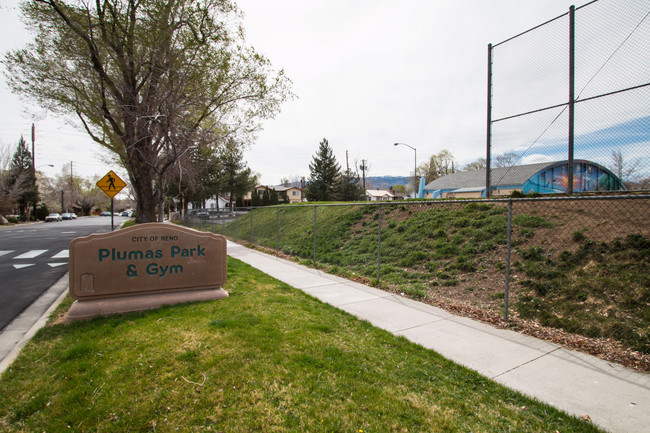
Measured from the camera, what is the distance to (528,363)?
352cm

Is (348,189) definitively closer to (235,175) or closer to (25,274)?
(235,175)

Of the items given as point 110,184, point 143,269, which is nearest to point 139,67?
point 110,184

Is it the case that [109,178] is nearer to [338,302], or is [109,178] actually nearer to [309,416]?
[338,302]

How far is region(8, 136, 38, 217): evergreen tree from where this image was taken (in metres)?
44.7

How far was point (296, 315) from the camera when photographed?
475 centimetres

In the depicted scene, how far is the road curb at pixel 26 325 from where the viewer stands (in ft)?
12.7

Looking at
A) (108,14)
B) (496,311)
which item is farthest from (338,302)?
(108,14)

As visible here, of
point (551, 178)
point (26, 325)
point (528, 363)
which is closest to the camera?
point (528, 363)

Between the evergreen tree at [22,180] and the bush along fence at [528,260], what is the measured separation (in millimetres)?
53327

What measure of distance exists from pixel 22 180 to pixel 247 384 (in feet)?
196

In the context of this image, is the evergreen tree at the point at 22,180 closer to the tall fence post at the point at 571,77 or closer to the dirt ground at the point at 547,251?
the dirt ground at the point at 547,251

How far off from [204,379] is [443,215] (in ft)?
28.6

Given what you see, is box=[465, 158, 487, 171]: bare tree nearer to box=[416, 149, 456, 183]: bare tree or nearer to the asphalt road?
box=[416, 149, 456, 183]: bare tree

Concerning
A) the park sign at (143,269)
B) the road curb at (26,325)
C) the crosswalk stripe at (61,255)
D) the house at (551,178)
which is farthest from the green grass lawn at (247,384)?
the crosswalk stripe at (61,255)
